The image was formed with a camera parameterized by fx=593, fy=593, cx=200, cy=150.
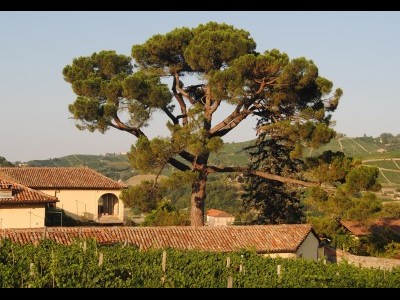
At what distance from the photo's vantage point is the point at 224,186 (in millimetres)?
74188

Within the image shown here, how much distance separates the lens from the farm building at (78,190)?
31547 millimetres

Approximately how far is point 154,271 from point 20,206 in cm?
1290

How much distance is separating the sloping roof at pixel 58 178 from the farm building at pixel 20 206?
6528 mm

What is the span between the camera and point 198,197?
24.6 metres

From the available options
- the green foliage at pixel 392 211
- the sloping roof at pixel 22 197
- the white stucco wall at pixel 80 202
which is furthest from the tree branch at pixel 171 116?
the green foliage at pixel 392 211

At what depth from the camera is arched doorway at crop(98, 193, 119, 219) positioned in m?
32.8

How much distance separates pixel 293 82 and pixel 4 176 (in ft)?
52.9

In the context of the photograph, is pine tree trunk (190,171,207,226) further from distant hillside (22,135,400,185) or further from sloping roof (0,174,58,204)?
distant hillside (22,135,400,185)

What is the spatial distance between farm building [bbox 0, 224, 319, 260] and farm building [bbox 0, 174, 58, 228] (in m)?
4.41

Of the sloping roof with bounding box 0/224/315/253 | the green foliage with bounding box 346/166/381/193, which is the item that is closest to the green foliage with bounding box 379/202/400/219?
the sloping roof with bounding box 0/224/315/253

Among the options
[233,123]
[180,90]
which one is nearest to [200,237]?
[233,123]
